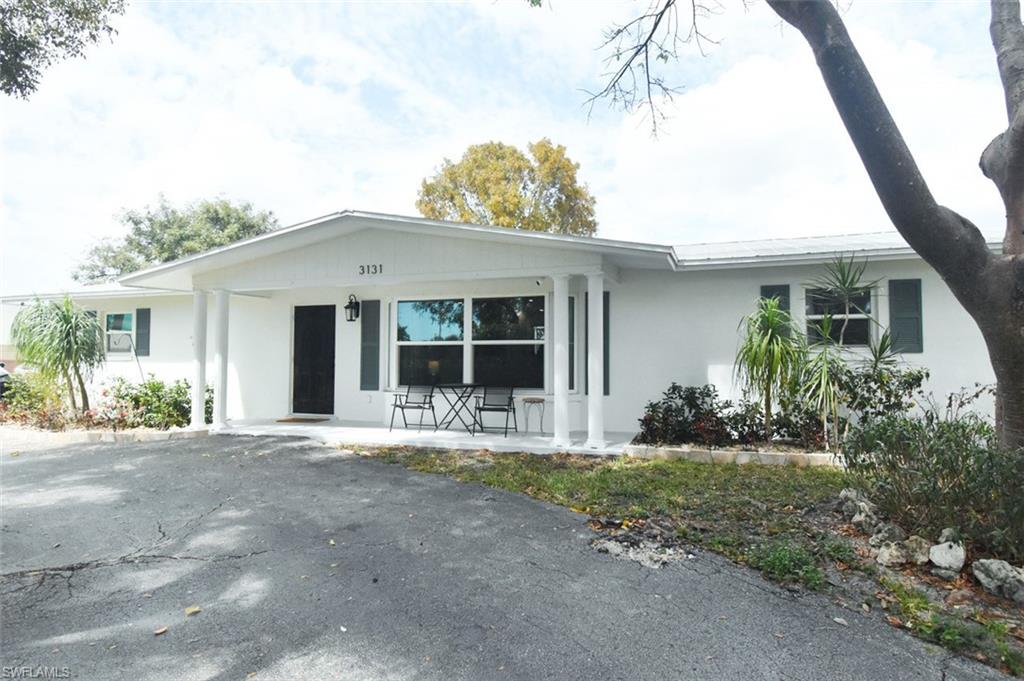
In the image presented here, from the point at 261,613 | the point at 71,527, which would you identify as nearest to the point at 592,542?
the point at 261,613

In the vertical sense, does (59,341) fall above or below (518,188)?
below

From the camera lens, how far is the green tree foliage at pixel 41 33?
561cm

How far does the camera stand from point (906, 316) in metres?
7.47

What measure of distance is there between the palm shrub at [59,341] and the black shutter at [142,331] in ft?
5.79

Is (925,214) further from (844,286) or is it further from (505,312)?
(505,312)

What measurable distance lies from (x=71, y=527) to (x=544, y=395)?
19.4ft

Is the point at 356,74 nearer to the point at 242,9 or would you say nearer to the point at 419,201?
the point at 242,9

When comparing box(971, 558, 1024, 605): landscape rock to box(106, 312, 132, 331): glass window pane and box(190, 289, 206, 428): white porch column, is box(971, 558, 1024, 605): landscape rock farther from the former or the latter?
box(106, 312, 132, 331): glass window pane

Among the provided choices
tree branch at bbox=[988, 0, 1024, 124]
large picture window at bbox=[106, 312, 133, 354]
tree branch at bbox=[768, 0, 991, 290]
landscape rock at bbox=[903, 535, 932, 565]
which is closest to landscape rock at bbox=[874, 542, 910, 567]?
landscape rock at bbox=[903, 535, 932, 565]

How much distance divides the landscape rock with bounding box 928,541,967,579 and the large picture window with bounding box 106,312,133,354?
45.8ft

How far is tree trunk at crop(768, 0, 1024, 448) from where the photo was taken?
11.4 feet

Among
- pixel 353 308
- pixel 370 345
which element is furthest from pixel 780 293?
pixel 353 308

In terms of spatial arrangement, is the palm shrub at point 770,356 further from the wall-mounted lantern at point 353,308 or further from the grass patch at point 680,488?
the wall-mounted lantern at point 353,308

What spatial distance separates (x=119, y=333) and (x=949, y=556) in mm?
14421
